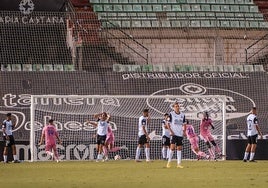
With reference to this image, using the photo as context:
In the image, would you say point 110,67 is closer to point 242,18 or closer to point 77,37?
point 77,37

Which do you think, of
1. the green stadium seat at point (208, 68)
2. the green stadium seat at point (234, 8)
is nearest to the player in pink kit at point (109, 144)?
the green stadium seat at point (208, 68)

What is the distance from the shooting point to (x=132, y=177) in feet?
65.7

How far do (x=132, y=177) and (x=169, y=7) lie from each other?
68.5ft

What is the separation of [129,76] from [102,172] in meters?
13.4

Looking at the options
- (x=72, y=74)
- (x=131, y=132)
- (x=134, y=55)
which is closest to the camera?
(x=131, y=132)

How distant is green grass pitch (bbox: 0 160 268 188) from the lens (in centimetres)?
1750

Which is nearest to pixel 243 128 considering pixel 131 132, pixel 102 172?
pixel 131 132

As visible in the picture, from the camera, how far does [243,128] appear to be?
3344 centimetres

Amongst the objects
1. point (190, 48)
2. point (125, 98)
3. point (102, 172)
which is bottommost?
point (102, 172)

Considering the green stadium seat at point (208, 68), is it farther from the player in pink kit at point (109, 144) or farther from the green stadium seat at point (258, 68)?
Result: the player in pink kit at point (109, 144)

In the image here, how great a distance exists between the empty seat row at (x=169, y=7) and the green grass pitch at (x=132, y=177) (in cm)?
1580

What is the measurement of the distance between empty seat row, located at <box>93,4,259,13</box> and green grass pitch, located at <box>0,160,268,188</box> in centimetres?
1580

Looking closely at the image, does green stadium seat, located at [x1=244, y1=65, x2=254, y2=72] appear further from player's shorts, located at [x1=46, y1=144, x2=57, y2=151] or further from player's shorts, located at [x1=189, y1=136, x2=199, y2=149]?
player's shorts, located at [x1=46, y1=144, x2=57, y2=151]

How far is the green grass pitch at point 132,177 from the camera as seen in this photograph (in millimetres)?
17497
